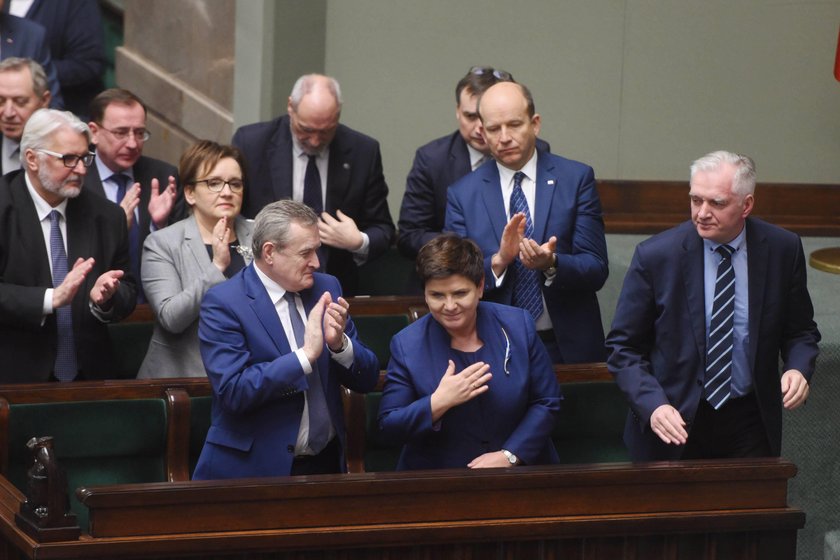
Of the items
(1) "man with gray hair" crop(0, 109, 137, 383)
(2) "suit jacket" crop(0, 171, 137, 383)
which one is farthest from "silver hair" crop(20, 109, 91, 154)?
(2) "suit jacket" crop(0, 171, 137, 383)

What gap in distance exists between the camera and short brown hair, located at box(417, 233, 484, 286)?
12.1 feet

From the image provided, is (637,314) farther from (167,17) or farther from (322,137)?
(167,17)

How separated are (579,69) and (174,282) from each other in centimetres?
316

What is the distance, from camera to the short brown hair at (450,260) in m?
3.70

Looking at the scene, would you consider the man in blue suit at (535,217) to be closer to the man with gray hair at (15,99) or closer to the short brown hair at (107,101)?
the short brown hair at (107,101)

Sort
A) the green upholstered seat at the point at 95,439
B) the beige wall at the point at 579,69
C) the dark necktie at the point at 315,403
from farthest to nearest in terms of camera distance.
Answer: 1. the beige wall at the point at 579,69
2. the green upholstered seat at the point at 95,439
3. the dark necktie at the point at 315,403

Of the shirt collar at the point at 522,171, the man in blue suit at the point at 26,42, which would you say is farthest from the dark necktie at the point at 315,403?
the man in blue suit at the point at 26,42

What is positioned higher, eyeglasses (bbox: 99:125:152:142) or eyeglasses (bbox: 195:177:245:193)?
eyeglasses (bbox: 99:125:152:142)

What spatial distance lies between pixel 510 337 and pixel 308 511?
0.85 m

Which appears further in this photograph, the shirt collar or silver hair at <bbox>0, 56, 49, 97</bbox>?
silver hair at <bbox>0, 56, 49, 97</bbox>

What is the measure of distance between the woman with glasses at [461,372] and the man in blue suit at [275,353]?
0.14 m

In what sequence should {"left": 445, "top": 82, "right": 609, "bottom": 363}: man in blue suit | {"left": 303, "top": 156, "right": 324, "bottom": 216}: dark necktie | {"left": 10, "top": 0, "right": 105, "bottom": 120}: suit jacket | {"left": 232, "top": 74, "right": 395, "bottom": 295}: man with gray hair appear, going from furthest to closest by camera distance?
{"left": 10, "top": 0, "right": 105, "bottom": 120}: suit jacket < {"left": 303, "top": 156, "right": 324, "bottom": 216}: dark necktie < {"left": 232, "top": 74, "right": 395, "bottom": 295}: man with gray hair < {"left": 445, "top": 82, "right": 609, "bottom": 363}: man in blue suit

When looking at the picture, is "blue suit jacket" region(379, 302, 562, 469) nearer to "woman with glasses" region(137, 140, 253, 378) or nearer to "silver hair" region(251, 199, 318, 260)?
"silver hair" region(251, 199, 318, 260)

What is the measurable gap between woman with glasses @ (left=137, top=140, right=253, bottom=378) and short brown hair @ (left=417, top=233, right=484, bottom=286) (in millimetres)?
752
